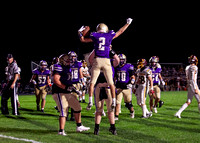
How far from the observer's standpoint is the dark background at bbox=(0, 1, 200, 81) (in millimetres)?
34375

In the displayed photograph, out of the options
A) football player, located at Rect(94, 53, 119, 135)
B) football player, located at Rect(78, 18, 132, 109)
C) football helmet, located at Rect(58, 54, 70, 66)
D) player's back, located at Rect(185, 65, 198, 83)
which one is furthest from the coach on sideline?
player's back, located at Rect(185, 65, 198, 83)

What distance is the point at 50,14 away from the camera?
36.3 m

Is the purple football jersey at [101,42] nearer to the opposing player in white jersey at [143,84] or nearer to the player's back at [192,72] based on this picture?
the opposing player in white jersey at [143,84]

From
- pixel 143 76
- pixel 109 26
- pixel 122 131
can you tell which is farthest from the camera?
pixel 109 26

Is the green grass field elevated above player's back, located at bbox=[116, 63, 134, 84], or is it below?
below

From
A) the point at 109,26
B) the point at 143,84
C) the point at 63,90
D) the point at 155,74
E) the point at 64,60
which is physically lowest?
the point at 63,90

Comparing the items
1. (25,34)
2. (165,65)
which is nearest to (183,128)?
(165,65)

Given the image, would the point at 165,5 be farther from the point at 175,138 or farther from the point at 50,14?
the point at 175,138

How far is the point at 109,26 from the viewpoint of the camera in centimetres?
3494

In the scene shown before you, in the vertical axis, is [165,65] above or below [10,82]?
above

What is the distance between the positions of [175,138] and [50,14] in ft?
107

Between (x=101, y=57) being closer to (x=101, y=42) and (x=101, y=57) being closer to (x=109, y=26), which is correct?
(x=101, y=42)

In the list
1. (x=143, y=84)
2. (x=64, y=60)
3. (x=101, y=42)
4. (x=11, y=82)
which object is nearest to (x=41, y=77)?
(x=11, y=82)

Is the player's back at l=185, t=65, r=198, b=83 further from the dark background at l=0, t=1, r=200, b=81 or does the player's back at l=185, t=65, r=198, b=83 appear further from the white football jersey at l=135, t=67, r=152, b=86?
the dark background at l=0, t=1, r=200, b=81
